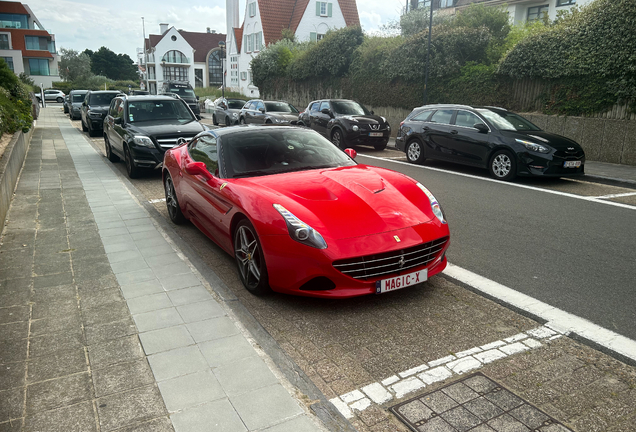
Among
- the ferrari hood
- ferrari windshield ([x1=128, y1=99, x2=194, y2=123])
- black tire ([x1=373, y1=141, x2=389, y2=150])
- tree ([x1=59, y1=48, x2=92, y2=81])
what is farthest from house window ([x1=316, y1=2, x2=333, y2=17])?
tree ([x1=59, y1=48, x2=92, y2=81])

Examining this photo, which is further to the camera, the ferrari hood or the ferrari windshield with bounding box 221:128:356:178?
the ferrari windshield with bounding box 221:128:356:178

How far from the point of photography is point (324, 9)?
50.5m

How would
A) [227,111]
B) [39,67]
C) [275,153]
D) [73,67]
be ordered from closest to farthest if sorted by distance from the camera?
[275,153] < [227,111] < [39,67] < [73,67]

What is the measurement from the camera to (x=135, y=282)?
15.8 feet

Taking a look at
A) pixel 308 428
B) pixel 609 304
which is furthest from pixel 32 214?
pixel 609 304

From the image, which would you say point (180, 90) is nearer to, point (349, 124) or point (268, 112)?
point (268, 112)

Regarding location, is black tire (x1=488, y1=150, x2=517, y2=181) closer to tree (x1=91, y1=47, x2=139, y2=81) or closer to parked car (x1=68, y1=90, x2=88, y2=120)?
parked car (x1=68, y1=90, x2=88, y2=120)

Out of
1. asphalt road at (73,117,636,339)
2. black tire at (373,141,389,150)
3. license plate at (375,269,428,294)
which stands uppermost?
black tire at (373,141,389,150)

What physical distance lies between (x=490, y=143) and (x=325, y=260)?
8.75 metres

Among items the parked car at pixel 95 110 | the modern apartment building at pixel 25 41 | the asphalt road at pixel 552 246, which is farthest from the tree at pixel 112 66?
the asphalt road at pixel 552 246

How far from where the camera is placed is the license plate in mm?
4070

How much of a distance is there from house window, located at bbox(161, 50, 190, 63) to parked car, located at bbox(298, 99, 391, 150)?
72363 mm

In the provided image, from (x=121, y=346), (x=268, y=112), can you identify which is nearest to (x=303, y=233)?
(x=121, y=346)

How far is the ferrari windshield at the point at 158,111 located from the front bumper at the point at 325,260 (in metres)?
8.62
